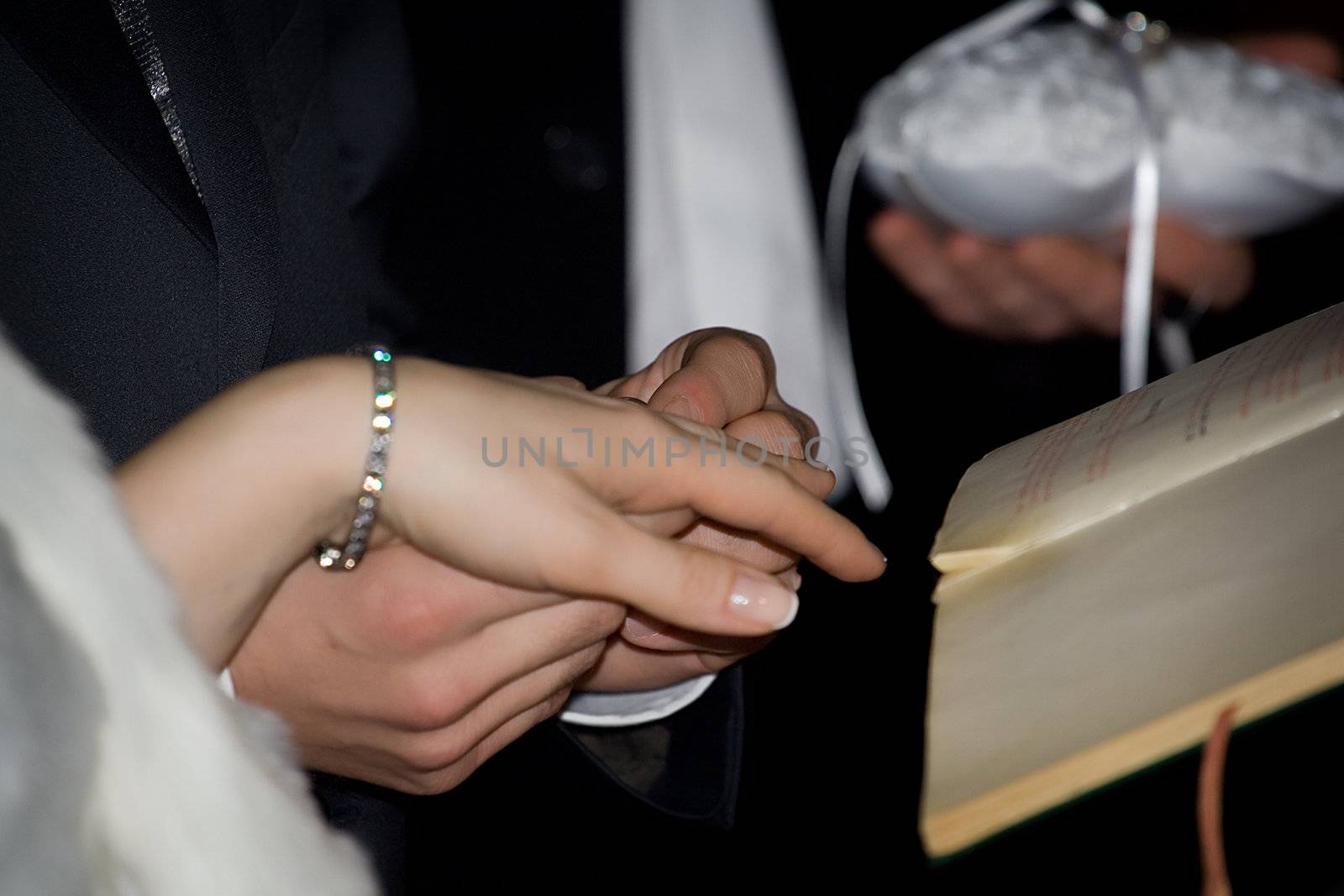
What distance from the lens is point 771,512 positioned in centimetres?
52

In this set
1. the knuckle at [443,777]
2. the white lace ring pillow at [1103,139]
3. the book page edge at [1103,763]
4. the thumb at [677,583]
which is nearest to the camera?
the book page edge at [1103,763]

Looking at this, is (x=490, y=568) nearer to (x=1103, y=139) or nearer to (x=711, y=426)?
(x=711, y=426)

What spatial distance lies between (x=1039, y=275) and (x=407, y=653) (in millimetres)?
889

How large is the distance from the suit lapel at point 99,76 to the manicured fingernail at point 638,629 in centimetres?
37

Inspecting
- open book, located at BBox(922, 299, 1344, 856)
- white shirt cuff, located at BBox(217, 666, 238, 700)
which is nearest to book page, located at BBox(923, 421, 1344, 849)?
open book, located at BBox(922, 299, 1344, 856)

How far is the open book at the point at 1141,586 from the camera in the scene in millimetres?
381

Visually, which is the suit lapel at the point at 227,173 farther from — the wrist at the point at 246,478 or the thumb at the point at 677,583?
the thumb at the point at 677,583

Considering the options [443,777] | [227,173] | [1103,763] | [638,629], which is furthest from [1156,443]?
[227,173]

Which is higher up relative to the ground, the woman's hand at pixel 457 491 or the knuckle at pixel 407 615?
the woman's hand at pixel 457 491

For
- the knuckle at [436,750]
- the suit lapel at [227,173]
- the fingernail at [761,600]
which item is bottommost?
the knuckle at [436,750]

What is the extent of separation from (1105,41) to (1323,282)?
441mm

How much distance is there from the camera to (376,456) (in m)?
0.45

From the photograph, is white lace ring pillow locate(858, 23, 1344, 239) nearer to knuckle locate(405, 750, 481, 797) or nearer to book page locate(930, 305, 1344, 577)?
book page locate(930, 305, 1344, 577)

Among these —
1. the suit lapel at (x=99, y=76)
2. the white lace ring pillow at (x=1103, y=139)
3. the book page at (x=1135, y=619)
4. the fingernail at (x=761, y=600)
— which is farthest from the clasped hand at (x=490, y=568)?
the white lace ring pillow at (x=1103, y=139)
